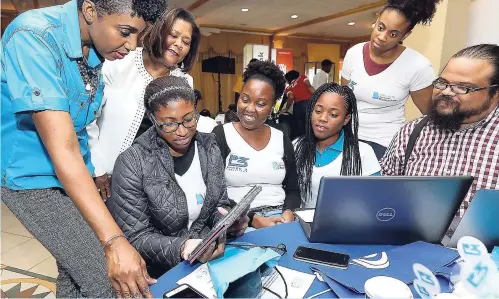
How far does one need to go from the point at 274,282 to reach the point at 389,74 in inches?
62.0

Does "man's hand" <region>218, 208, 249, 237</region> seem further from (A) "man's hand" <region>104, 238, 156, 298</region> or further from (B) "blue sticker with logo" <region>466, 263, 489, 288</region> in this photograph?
(B) "blue sticker with logo" <region>466, 263, 489, 288</region>

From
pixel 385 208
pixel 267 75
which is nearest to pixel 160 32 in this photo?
pixel 267 75

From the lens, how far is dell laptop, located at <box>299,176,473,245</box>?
956mm

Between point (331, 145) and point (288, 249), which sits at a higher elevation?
point (331, 145)

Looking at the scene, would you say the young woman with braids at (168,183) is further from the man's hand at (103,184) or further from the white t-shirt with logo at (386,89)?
the white t-shirt with logo at (386,89)

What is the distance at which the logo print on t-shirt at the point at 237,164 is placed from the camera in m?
1.77

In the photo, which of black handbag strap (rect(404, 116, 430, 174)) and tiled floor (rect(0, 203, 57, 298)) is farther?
tiled floor (rect(0, 203, 57, 298))

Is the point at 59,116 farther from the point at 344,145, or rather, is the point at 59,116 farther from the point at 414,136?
the point at 414,136

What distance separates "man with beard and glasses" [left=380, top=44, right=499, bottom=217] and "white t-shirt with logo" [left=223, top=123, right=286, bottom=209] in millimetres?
699

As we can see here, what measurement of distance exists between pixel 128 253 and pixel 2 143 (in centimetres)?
62

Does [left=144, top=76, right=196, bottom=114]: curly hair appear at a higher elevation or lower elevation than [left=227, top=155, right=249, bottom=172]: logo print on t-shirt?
higher

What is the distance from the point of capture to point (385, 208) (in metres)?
1.01

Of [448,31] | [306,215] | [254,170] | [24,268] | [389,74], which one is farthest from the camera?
[448,31]

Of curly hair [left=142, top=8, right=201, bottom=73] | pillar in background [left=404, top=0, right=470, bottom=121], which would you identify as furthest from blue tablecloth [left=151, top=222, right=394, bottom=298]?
pillar in background [left=404, top=0, right=470, bottom=121]
